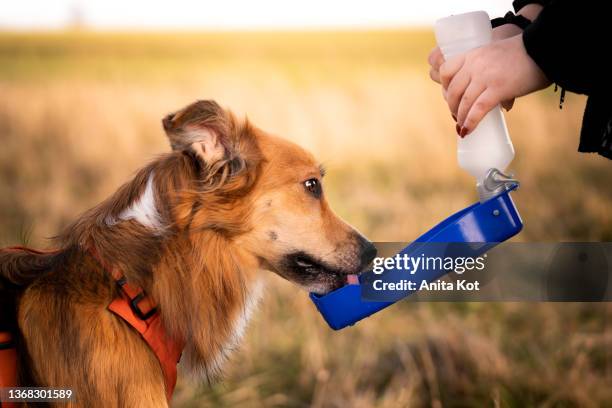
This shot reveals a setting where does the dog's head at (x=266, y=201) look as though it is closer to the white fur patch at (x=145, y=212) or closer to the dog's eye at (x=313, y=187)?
the dog's eye at (x=313, y=187)

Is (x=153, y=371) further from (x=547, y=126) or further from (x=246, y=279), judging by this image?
(x=547, y=126)

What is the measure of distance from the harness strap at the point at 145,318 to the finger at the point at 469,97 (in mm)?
1382

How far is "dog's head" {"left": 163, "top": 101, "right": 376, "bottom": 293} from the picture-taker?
2.58 meters

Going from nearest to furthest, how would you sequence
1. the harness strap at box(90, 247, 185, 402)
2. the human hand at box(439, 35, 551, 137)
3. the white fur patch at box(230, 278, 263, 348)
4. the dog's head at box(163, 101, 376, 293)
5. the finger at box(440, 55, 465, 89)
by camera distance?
the human hand at box(439, 35, 551, 137), the finger at box(440, 55, 465, 89), the harness strap at box(90, 247, 185, 402), the dog's head at box(163, 101, 376, 293), the white fur patch at box(230, 278, 263, 348)

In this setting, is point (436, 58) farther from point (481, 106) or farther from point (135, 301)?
point (135, 301)

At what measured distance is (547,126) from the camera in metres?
8.75

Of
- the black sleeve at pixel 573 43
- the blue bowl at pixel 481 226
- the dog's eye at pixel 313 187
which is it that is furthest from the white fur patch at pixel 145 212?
the black sleeve at pixel 573 43

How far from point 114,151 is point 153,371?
6.15 metres

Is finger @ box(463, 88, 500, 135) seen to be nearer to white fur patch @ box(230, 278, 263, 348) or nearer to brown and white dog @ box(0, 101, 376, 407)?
brown and white dog @ box(0, 101, 376, 407)

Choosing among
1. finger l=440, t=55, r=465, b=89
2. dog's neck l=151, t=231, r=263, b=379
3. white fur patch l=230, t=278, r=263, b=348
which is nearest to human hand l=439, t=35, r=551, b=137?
finger l=440, t=55, r=465, b=89

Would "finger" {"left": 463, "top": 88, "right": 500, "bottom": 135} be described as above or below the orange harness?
above

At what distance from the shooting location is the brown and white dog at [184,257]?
225 centimetres

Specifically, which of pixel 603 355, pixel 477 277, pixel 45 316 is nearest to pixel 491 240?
pixel 477 277

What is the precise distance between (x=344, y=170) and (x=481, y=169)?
6.39 m
